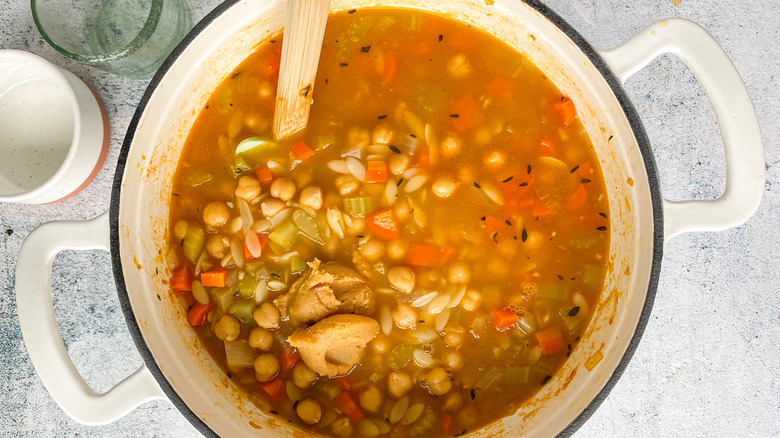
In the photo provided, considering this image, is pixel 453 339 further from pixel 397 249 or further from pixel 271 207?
pixel 271 207

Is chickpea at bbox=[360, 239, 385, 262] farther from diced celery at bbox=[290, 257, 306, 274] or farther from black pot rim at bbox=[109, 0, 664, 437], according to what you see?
black pot rim at bbox=[109, 0, 664, 437]

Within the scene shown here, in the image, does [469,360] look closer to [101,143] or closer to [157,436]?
[157,436]

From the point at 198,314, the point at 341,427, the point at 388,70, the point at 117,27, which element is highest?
the point at 388,70

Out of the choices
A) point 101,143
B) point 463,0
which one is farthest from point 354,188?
point 101,143

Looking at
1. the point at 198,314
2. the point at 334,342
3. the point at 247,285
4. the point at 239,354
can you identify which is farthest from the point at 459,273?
the point at 198,314

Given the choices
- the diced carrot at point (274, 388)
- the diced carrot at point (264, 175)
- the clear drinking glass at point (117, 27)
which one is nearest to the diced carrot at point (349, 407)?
the diced carrot at point (274, 388)

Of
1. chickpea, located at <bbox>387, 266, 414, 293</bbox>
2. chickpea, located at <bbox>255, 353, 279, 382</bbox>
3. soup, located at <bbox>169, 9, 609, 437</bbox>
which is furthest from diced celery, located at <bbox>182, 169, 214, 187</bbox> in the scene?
chickpea, located at <bbox>387, 266, 414, 293</bbox>
